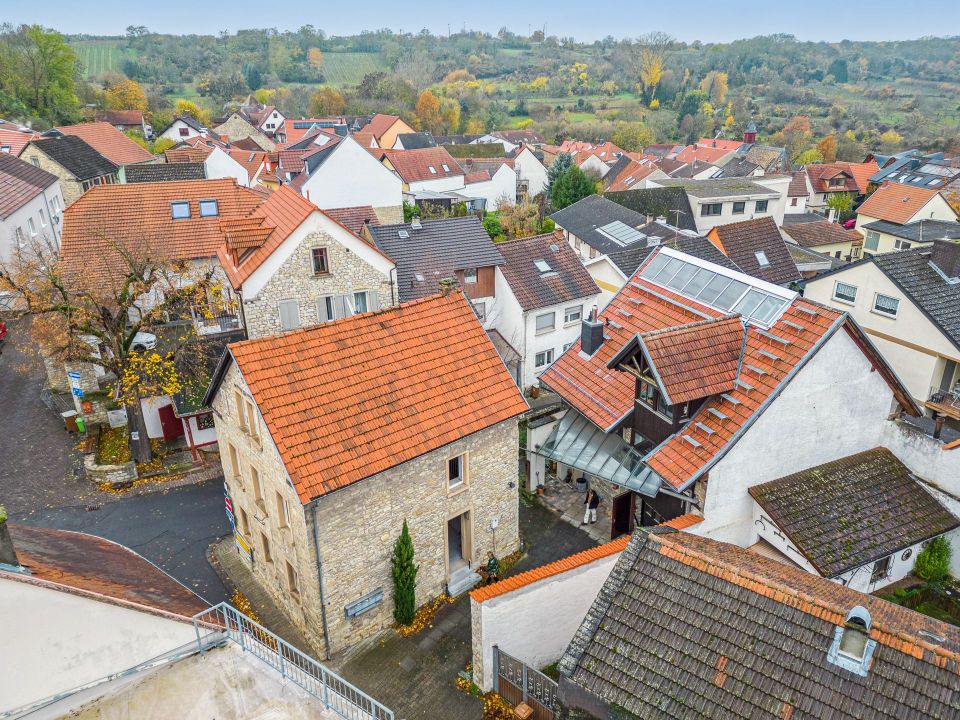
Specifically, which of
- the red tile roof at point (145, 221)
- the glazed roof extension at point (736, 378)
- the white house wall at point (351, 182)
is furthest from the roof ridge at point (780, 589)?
the white house wall at point (351, 182)

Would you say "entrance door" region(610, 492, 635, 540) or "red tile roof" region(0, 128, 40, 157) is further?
"red tile roof" region(0, 128, 40, 157)

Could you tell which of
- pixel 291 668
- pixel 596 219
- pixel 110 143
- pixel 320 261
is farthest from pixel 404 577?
Answer: pixel 110 143

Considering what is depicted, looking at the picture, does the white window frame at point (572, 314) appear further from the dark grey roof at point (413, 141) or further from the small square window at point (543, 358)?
the dark grey roof at point (413, 141)

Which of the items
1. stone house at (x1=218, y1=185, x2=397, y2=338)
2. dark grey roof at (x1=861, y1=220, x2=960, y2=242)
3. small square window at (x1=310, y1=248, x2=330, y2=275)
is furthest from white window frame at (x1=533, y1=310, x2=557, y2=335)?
dark grey roof at (x1=861, y1=220, x2=960, y2=242)

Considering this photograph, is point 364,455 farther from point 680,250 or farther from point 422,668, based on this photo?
point 680,250

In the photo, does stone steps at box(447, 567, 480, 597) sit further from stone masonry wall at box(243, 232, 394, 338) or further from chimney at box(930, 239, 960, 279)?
chimney at box(930, 239, 960, 279)

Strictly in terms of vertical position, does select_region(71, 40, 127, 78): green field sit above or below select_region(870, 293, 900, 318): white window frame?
above

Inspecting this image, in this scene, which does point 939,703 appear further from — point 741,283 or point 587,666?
point 741,283
